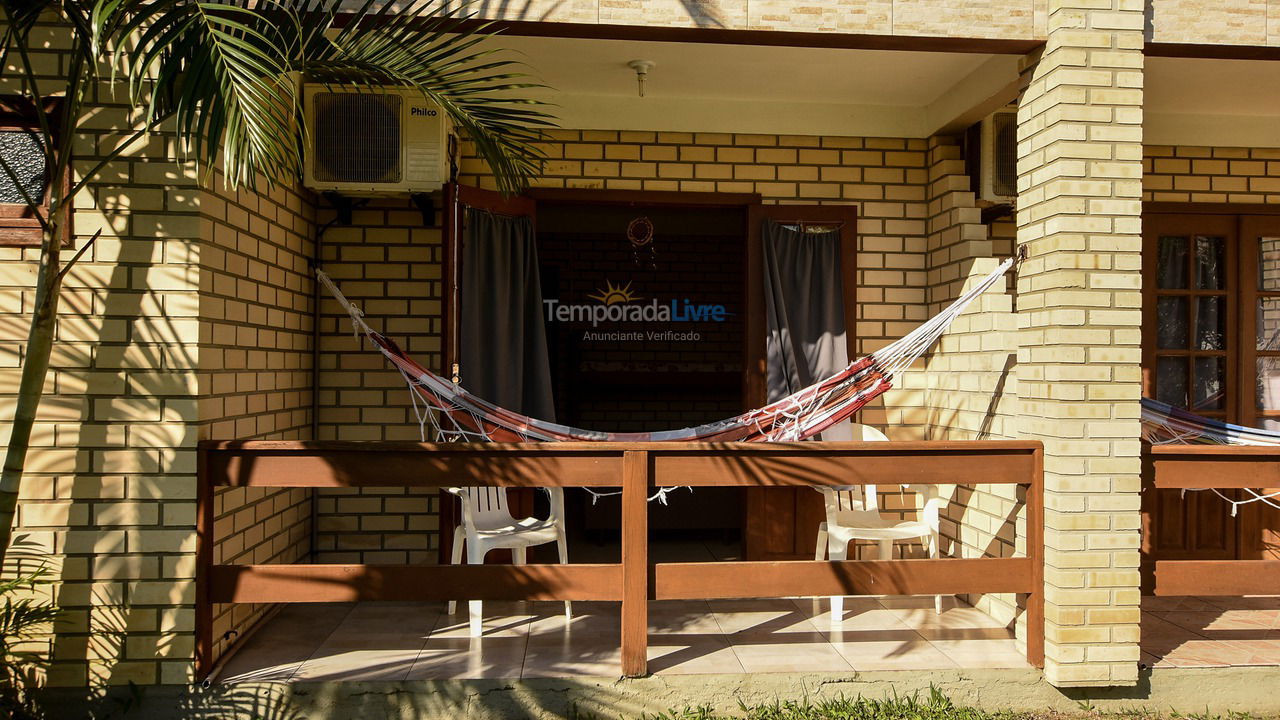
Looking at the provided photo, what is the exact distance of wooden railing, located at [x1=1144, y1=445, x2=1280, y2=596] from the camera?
3.08 metres

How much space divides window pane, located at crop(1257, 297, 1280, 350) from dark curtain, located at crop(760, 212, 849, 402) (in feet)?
7.39

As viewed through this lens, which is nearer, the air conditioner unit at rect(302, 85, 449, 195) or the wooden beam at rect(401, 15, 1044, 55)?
the wooden beam at rect(401, 15, 1044, 55)

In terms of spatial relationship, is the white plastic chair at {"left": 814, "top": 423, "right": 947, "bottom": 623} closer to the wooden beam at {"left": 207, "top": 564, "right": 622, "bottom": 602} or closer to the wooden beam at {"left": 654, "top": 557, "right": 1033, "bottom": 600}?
the wooden beam at {"left": 654, "top": 557, "right": 1033, "bottom": 600}

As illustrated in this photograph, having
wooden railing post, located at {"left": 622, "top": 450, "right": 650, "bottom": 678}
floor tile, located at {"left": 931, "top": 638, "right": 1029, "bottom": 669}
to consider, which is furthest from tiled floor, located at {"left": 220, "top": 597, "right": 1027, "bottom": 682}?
wooden railing post, located at {"left": 622, "top": 450, "right": 650, "bottom": 678}

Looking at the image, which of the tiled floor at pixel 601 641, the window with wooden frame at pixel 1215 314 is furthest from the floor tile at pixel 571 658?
the window with wooden frame at pixel 1215 314

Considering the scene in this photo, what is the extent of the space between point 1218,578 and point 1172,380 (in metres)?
1.75

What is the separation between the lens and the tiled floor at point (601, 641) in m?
3.00

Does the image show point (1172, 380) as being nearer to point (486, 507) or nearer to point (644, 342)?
point (644, 342)

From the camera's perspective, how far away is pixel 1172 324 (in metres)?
4.51

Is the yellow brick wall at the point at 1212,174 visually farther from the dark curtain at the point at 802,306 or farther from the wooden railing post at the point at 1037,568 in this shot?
the wooden railing post at the point at 1037,568

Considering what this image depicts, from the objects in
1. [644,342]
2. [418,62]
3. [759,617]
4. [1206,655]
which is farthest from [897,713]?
[644,342]

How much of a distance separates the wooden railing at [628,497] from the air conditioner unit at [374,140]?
1347 mm

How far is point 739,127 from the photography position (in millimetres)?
4285

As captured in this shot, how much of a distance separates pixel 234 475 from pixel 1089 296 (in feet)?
9.66
